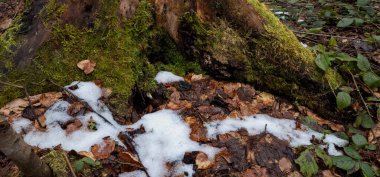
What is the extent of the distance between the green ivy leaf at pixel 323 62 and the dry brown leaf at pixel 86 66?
2.20m

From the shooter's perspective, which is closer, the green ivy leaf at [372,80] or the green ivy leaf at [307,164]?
the green ivy leaf at [307,164]

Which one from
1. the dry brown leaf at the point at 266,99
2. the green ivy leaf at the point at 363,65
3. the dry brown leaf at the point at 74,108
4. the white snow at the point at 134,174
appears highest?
the dry brown leaf at the point at 74,108

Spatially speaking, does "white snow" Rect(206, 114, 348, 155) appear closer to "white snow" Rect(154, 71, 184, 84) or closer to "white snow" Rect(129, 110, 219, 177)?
"white snow" Rect(129, 110, 219, 177)

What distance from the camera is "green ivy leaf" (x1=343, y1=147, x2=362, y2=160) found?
8.65 ft

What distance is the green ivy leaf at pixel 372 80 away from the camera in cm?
312

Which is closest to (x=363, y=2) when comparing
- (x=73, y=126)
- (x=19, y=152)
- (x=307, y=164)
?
(x=307, y=164)

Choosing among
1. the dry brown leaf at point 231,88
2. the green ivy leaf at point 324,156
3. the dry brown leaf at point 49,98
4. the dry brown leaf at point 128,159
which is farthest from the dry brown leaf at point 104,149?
the green ivy leaf at point 324,156

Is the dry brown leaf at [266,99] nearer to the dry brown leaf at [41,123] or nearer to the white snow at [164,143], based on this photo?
the white snow at [164,143]

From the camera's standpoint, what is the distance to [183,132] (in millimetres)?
2666

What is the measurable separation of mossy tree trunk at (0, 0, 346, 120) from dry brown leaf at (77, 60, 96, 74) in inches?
2.0

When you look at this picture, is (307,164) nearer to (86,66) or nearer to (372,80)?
(372,80)

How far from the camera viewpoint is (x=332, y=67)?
3340 mm

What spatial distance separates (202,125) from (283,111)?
885mm

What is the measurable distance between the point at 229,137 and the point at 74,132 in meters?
1.26
